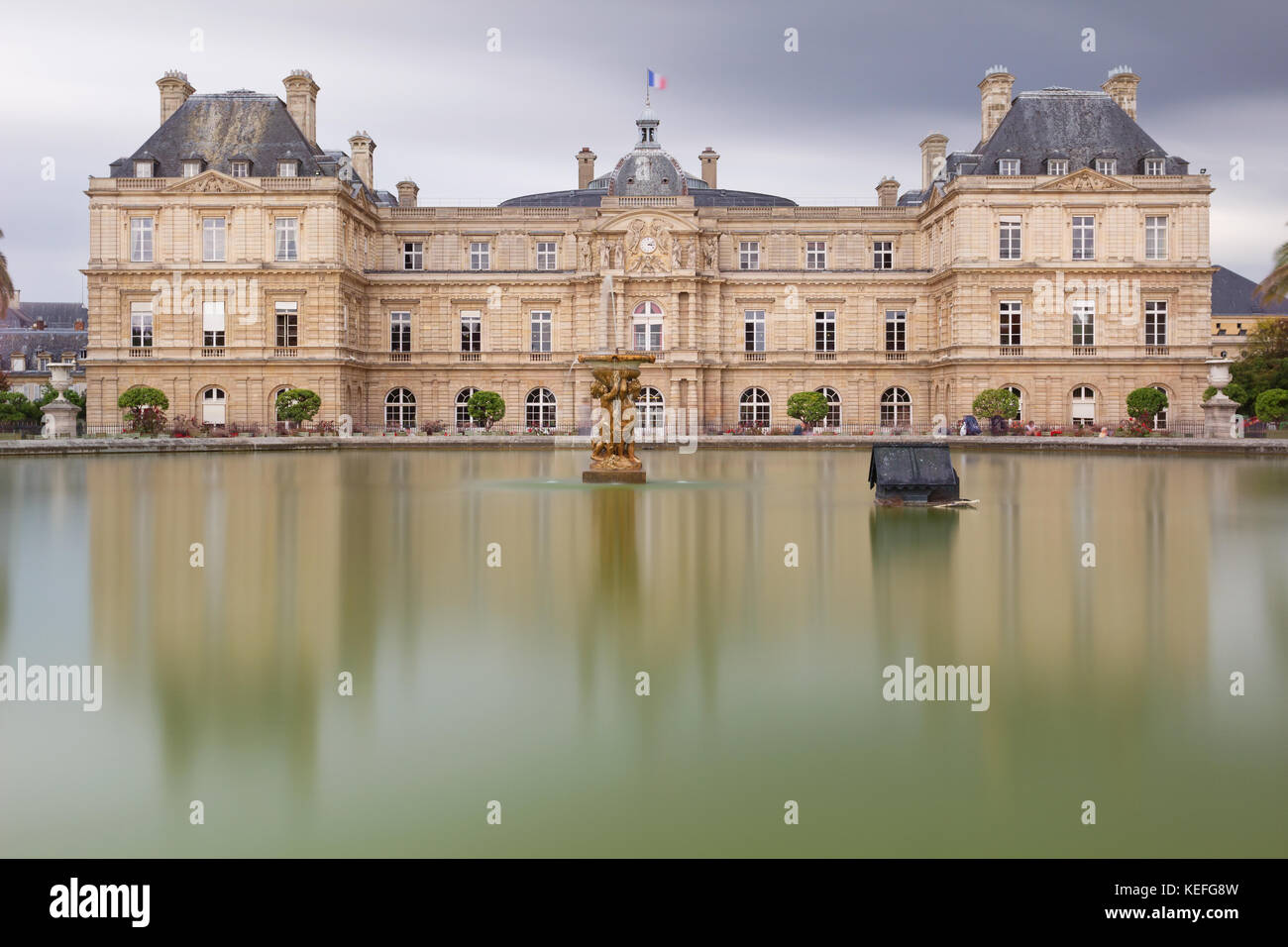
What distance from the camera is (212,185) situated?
5394 cm

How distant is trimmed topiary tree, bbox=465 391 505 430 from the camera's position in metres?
53.9

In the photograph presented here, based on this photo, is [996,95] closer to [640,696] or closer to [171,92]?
[171,92]

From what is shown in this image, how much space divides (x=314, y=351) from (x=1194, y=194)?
144ft

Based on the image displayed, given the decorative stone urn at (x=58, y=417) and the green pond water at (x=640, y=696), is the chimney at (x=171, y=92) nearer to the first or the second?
the decorative stone urn at (x=58, y=417)

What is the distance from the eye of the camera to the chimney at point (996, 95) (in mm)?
58469

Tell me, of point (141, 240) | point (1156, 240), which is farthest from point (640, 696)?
point (1156, 240)

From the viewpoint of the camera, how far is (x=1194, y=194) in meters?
54.2

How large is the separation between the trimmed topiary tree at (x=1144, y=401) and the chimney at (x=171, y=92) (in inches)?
1934

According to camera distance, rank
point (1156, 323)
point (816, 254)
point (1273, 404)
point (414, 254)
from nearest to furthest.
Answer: point (1273, 404), point (1156, 323), point (816, 254), point (414, 254)

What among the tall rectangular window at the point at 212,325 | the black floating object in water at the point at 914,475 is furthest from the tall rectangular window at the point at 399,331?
the black floating object in water at the point at 914,475

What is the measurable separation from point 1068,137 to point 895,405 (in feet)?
52.0

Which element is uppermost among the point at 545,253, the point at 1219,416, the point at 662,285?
the point at 545,253

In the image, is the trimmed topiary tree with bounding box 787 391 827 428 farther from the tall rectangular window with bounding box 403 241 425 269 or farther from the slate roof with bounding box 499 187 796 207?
the tall rectangular window with bounding box 403 241 425 269
